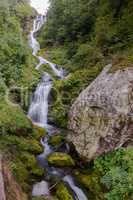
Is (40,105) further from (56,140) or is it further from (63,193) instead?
(63,193)

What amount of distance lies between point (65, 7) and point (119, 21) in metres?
9.91

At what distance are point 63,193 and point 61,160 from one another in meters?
1.66

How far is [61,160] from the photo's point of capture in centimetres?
951

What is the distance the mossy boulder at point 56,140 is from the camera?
427 inches

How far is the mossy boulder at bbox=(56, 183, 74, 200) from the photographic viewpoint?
7.89 metres

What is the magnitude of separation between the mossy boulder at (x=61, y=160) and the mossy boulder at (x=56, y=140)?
108cm

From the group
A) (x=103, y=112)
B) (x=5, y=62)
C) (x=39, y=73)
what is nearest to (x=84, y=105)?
(x=103, y=112)

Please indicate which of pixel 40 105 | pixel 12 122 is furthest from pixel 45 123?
pixel 12 122

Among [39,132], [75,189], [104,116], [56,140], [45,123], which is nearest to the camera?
[75,189]

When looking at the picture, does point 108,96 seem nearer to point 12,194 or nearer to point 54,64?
point 12,194

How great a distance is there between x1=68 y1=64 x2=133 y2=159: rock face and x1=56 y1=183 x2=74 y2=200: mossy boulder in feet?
5.53

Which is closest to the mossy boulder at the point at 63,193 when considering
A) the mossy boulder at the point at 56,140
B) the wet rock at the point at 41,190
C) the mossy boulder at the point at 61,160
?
the wet rock at the point at 41,190

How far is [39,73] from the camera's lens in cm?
1694

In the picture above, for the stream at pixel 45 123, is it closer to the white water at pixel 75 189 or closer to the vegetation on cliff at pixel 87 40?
the white water at pixel 75 189
